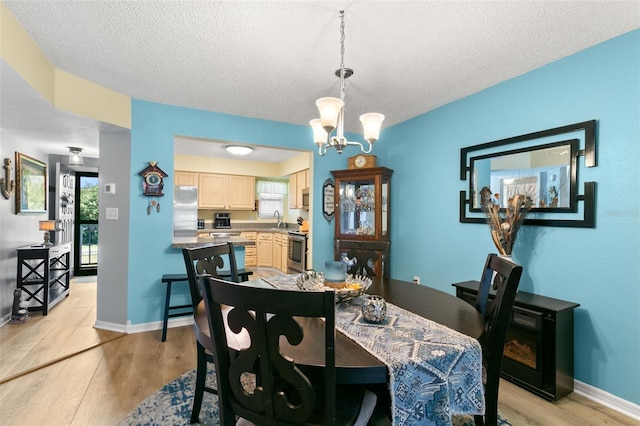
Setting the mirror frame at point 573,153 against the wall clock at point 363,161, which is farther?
the wall clock at point 363,161

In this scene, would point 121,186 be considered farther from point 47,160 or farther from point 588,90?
point 588,90

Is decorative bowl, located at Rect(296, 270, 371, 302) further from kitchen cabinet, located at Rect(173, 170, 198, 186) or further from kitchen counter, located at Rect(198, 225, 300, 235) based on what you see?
kitchen cabinet, located at Rect(173, 170, 198, 186)

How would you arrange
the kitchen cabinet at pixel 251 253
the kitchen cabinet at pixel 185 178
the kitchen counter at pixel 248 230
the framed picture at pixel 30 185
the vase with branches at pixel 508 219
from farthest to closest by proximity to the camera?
the kitchen cabinet at pixel 251 253 < the kitchen counter at pixel 248 230 < the kitchen cabinet at pixel 185 178 < the framed picture at pixel 30 185 < the vase with branches at pixel 508 219

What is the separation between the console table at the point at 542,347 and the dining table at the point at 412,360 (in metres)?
1.03

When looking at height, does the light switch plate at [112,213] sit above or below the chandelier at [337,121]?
below

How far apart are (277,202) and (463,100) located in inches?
197

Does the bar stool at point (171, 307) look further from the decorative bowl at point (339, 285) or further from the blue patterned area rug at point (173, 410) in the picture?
the decorative bowl at point (339, 285)

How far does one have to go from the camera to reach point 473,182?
305 centimetres

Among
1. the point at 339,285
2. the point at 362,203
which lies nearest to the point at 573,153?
the point at 339,285

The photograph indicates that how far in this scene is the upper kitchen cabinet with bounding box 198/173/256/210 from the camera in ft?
21.5

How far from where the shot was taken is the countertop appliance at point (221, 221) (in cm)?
680

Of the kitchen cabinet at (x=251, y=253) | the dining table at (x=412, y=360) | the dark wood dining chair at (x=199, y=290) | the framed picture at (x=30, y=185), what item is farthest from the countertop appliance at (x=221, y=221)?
the dining table at (x=412, y=360)

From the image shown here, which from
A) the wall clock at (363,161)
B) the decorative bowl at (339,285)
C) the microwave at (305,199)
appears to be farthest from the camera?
the microwave at (305,199)

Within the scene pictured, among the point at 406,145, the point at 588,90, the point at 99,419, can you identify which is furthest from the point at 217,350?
the point at 406,145
